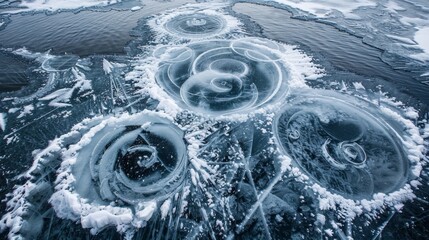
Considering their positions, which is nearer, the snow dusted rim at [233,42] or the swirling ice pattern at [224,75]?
the snow dusted rim at [233,42]

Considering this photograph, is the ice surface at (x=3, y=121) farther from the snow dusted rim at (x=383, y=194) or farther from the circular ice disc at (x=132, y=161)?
the snow dusted rim at (x=383, y=194)

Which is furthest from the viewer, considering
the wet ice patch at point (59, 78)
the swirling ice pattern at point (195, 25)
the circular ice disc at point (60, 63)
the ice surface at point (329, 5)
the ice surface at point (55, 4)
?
the ice surface at point (55, 4)

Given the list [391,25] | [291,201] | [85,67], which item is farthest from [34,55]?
[391,25]

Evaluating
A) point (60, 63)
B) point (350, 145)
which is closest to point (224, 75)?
point (350, 145)

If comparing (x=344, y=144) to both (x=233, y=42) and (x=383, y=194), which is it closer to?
(x=383, y=194)

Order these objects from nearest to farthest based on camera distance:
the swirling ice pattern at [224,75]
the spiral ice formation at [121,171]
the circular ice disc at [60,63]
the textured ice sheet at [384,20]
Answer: the spiral ice formation at [121,171] → the swirling ice pattern at [224,75] → the circular ice disc at [60,63] → the textured ice sheet at [384,20]

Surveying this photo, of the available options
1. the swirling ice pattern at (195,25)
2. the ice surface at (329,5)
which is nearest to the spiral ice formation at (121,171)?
the swirling ice pattern at (195,25)

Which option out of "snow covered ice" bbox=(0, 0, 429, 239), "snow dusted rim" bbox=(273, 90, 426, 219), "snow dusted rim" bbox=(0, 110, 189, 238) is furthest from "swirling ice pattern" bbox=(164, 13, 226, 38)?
"snow dusted rim" bbox=(0, 110, 189, 238)
